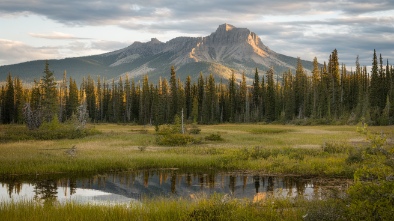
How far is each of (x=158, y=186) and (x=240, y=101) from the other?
309ft

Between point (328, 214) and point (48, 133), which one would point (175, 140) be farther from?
point (328, 214)

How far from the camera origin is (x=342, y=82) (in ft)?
324

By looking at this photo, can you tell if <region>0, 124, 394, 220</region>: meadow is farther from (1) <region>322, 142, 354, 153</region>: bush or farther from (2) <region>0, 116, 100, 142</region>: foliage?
(2) <region>0, 116, 100, 142</region>: foliage

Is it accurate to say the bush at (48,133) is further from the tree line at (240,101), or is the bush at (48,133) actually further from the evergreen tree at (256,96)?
the evergreen tree at (256,96)

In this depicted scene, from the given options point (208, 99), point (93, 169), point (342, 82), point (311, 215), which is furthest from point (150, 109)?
point (311, 215)

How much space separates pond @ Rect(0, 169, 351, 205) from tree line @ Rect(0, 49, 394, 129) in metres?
A: 56.9

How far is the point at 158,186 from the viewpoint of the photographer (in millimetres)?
23609

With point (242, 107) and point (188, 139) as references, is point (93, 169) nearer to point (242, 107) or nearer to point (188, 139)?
point (188, 139)

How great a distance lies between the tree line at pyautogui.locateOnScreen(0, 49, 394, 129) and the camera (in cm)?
8594

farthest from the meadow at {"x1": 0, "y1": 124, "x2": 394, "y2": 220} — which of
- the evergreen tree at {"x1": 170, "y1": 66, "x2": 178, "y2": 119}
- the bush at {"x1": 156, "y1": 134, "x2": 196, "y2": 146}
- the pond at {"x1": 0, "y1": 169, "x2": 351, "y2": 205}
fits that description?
the evergreen tree at {"x1": 170, "y1": 66, "x2": 178, "y2": 119}

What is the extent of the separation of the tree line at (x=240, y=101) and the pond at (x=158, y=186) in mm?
56871

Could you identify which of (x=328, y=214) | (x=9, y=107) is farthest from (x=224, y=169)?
(x=9, y=107)

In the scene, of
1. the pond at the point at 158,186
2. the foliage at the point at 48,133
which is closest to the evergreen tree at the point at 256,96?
the foliage at the point at 48,133

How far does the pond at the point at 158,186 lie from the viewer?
20.6 metres
